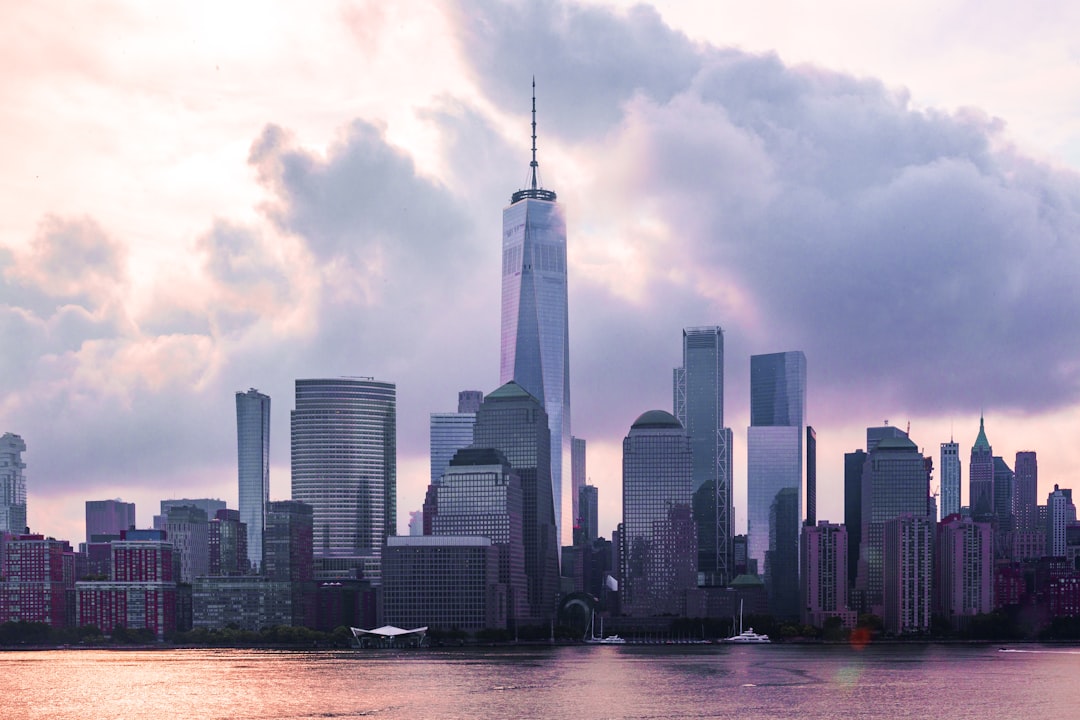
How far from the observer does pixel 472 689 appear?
623 feet

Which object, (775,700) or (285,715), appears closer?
(285,715)

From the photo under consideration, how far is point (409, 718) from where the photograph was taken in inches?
6102

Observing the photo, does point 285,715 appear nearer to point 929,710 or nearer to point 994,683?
point 929,710

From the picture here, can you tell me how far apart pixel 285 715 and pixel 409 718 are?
12.7m

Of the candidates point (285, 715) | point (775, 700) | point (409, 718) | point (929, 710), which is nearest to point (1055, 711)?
point (929, 710)

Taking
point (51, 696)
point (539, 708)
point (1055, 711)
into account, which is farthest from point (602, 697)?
point (51, 696)

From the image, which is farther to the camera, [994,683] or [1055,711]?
[994,683]

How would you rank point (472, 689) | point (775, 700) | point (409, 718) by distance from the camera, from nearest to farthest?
point (409, 718) < point (775, 700) < point (472, 689)

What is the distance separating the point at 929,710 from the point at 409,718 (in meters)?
51.9

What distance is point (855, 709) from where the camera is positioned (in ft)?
536

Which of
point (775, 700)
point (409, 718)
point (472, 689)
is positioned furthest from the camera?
point (472, 689)

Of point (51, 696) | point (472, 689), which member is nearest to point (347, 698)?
point (472, 689)

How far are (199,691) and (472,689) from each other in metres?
32.7

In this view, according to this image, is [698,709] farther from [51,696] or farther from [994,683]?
[51,696]
